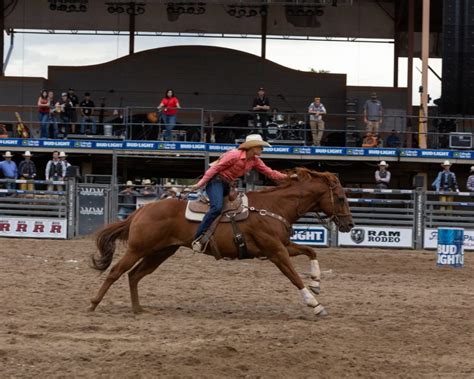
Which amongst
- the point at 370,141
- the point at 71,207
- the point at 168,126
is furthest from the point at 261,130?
the point at 71,207

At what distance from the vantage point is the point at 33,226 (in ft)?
73.7

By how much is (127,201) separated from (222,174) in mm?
12592

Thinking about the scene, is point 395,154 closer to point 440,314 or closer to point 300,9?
point 300,9

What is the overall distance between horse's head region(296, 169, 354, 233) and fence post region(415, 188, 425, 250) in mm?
11109

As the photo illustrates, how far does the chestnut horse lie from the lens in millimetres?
10602

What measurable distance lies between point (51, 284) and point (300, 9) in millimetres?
22617

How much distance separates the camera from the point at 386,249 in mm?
21891

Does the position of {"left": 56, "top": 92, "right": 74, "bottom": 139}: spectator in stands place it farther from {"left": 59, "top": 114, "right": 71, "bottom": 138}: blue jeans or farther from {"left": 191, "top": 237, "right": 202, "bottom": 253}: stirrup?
{"left": 191, "top": 237, "right": 202, "bottom": 253}: stirrup

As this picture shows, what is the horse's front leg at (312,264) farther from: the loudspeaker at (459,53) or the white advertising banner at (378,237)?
the loudspeaker at (459,53)

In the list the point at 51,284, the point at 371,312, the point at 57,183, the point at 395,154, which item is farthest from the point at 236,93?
the point at 371,312

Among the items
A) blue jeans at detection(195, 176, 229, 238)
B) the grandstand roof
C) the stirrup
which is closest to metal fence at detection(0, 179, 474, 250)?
blue jeans at detection(195, 176, 229, 238)

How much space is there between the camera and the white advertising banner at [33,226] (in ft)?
73.6

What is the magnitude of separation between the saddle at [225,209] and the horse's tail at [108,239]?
0.70 m

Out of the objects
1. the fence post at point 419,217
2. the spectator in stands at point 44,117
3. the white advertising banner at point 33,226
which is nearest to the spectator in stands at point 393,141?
the fence post at point 419,217
